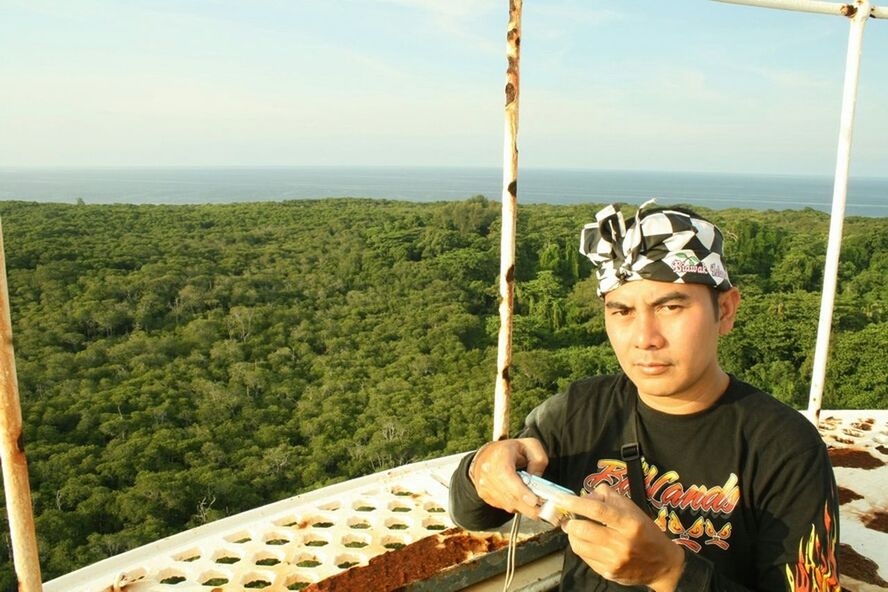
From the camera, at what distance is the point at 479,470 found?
1040mm

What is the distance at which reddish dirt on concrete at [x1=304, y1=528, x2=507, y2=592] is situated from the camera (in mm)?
1251

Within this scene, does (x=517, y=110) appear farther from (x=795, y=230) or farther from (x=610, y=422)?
(x=795, y=230)

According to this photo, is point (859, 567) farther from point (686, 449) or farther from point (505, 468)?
point (505, 468)

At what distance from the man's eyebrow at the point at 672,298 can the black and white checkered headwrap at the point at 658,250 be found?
0.07 feet

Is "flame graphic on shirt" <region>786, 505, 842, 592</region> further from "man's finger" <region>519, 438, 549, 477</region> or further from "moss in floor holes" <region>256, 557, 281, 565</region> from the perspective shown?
"moss in floor holes" <region>256, 557, 281, 565</region>

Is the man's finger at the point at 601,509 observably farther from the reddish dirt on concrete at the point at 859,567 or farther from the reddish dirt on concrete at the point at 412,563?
the reddish dirt on concrete at the point at 859,567

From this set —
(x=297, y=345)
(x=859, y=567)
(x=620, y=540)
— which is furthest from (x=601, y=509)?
(x=297, y=345)

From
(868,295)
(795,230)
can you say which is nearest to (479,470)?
(868,295)

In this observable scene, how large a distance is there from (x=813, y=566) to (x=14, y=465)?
3.61 ft

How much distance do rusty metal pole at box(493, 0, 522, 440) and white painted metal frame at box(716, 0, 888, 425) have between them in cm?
64

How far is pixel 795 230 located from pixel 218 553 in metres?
26.0

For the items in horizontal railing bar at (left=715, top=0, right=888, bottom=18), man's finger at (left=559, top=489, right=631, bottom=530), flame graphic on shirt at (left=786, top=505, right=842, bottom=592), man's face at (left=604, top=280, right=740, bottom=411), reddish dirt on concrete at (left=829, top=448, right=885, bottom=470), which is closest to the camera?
man's finger at (left=559, top=489, right=631, bottom=530)

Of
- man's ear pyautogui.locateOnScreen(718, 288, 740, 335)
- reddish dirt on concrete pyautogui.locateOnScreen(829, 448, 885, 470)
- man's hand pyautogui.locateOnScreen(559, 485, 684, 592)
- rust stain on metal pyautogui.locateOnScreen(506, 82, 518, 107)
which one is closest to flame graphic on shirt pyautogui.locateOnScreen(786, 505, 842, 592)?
man's hand pyautogui.locateOnScreen(559, 485, 684, 592)

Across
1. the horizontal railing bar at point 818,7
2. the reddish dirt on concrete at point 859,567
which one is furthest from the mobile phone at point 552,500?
the horizontal railing bar at point 818,7
